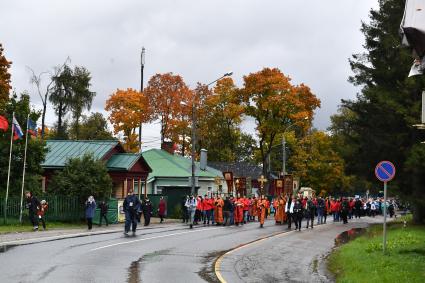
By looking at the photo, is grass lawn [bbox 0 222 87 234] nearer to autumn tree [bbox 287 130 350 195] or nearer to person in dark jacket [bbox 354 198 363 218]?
person in dark jacket [bbox 354 198 363 218]

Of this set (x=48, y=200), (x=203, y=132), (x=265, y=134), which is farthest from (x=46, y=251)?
(x=203, y=132)

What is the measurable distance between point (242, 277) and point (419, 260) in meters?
5.35

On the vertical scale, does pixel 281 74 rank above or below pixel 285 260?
above

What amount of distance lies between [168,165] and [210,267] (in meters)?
40.5

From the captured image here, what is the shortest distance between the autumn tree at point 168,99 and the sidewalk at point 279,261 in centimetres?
3969

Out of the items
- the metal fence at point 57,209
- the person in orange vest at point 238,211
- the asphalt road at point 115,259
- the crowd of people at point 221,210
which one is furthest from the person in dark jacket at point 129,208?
the person in orange vest at point 238,211

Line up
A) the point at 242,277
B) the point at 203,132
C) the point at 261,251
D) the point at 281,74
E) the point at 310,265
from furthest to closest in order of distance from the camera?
1. the point at 203,132
2. the point at 281,74
3. the point at 261,251
4. the point at 310,265
5. the point at 242,277

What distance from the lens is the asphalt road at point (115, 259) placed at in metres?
12.9

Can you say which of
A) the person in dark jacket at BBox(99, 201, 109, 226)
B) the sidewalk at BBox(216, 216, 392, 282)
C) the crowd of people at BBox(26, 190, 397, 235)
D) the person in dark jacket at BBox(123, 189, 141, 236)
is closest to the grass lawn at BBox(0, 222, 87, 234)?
the crowd of people at BBox(26, 190, 397, 235)

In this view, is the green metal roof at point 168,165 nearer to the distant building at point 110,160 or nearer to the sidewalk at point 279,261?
the distant building at point 110,160

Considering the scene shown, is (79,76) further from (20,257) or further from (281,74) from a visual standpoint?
(20,257)

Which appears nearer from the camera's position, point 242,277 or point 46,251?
point 242,277

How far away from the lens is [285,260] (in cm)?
1814

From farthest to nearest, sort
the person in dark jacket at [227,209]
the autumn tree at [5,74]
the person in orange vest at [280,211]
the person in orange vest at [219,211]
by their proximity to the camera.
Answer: the autumn tree at [5,74]
the person in orange vest at [280,211]
the person in orange vest at [219,211]
the person in dark jacket at [227,209]
